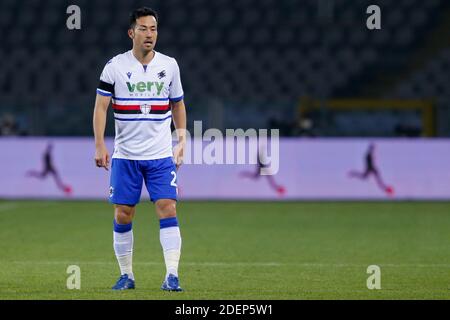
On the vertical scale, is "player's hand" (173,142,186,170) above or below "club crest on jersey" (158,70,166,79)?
below

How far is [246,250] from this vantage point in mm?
11047

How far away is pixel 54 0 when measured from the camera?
23109 mm

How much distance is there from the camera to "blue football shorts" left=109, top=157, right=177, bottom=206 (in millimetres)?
7879

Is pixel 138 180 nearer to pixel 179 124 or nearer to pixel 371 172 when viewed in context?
pixel 179 124

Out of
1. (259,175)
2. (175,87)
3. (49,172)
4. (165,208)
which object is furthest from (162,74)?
(49,172)

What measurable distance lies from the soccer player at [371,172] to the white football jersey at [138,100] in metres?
10.1

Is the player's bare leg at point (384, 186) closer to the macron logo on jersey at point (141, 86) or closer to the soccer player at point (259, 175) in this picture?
the soccer player at point (259, 175)

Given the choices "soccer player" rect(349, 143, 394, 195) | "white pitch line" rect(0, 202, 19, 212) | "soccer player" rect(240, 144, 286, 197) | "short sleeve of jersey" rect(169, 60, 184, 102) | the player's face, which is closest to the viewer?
the player's face

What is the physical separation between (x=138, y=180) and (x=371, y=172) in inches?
401

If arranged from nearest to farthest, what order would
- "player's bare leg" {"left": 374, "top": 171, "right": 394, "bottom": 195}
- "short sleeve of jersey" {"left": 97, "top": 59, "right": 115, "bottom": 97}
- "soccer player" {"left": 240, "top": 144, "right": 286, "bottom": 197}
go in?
1. "short sleeve of jersey" {"left": 97, "top": 59, "right": 115, "bottom": 97}
2. "soccer player" {"left": 240, "top": 144, "right": 286, "bottom": 197}
3. "player's bare leg" {"left": 374, "top": 171, "right": 394, "bottom": 195}

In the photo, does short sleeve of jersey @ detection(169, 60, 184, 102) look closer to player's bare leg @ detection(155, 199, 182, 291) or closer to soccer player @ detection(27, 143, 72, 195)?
player's bare leg @ detection(155, 199, 182, 291)

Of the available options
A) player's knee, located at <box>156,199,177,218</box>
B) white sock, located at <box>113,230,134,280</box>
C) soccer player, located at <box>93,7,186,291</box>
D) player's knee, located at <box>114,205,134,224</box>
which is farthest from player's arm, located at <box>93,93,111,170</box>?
white sock, located at <box>113,230,134,280</box>

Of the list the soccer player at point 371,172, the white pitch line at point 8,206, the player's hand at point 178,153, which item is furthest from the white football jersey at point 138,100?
the soccer player at point 371,172
